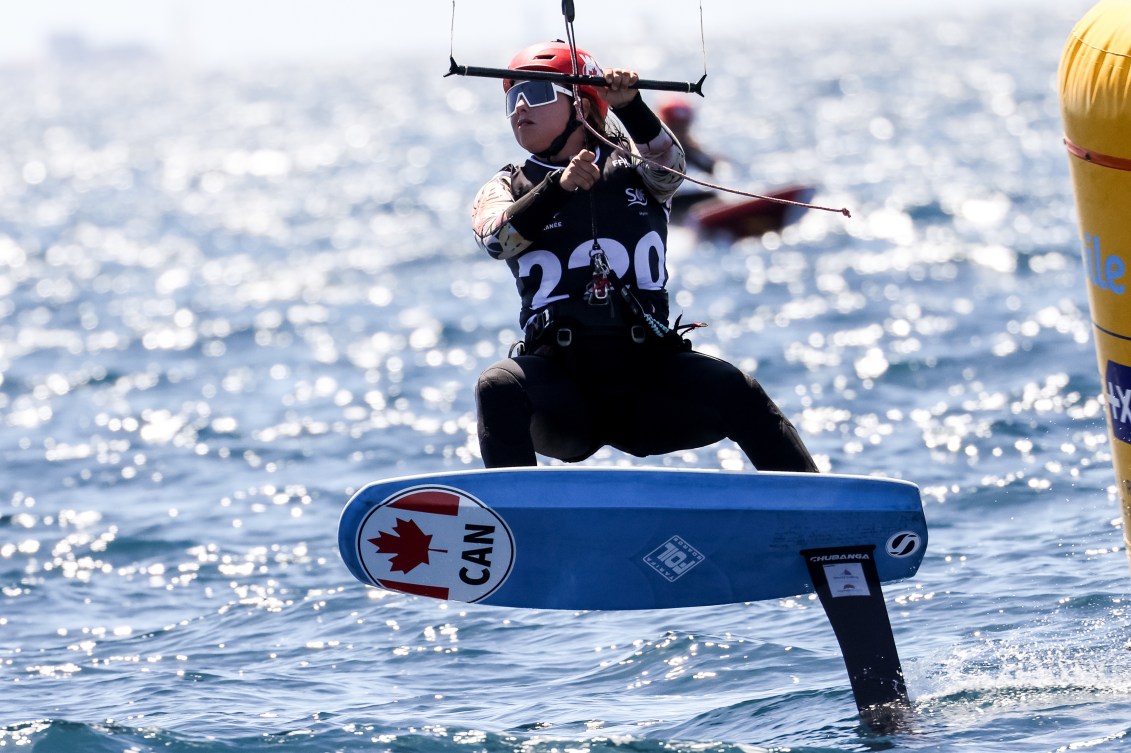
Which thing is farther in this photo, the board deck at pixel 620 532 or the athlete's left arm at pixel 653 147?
the athlete's left arm at pixel 653 147

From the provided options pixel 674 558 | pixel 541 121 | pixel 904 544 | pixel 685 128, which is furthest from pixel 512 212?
pixel 685 128

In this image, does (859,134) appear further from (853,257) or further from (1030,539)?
(1030,539)

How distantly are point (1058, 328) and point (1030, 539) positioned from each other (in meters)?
6.09

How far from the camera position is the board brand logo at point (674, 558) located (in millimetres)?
5199

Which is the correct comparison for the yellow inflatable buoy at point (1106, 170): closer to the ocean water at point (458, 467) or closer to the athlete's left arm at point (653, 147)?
the ocean water at point (458, 467)

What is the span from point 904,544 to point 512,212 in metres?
1.62

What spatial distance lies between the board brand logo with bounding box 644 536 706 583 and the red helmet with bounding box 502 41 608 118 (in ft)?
4.71

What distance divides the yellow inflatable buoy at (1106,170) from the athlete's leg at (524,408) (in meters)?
1.64

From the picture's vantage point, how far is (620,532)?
5.18m

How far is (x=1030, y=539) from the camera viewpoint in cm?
741

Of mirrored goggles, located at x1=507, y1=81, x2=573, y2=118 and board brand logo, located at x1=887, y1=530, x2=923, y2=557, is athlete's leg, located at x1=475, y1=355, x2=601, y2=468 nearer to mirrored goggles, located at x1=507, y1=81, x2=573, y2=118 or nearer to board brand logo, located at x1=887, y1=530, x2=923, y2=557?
mirrored goggles, located at x1=507, y1=81, x2=573, y2=118

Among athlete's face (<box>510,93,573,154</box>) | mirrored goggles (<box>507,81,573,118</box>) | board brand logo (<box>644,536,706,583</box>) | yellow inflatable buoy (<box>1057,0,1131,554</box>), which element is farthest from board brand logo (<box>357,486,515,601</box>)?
yellow inflatable buoy (<box>1057,0,1131,554</box>)

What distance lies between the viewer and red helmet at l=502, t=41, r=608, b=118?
17.0 feet

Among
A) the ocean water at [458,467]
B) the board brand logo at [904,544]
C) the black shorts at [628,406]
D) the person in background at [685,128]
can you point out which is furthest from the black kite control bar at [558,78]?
the person in background at [685,128]
